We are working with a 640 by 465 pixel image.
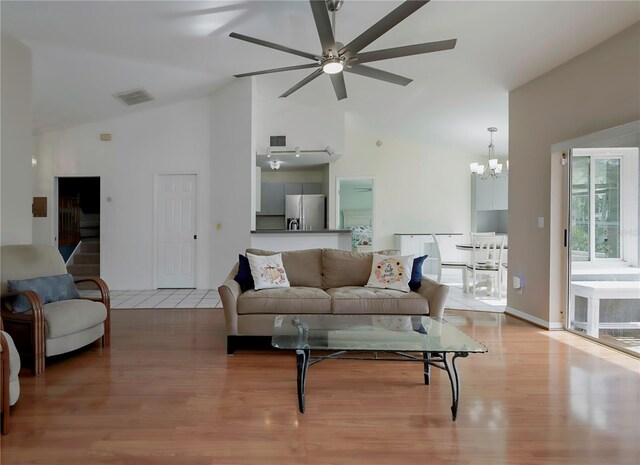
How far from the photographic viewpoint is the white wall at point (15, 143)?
338 cm

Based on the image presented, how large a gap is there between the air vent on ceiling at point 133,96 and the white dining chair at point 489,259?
5343mm

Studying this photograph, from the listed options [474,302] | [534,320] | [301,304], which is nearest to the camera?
[301,304]

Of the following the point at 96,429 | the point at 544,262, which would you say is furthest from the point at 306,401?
the point at 544,262

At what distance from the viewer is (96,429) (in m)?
1.85

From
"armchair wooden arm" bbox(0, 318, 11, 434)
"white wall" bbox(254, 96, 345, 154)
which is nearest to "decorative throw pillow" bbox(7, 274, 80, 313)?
"armchair wooden arm" bbox(0, 318, 11, 434)

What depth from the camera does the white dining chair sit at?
5.09 metres

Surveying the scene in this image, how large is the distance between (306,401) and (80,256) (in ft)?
21.4

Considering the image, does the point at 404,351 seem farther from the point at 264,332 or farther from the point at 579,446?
the point at 264,332

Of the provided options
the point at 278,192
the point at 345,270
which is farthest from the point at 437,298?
the point at 278,192

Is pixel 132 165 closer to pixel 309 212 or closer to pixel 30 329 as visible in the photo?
pixel 309 212

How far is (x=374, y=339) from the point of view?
2150 millimetres

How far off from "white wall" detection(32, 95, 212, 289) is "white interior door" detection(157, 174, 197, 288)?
130 mm

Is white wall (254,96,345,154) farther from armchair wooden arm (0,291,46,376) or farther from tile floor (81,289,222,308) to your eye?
armchair wooden arm (0,291,46,376)

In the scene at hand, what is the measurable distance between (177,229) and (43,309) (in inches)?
129
